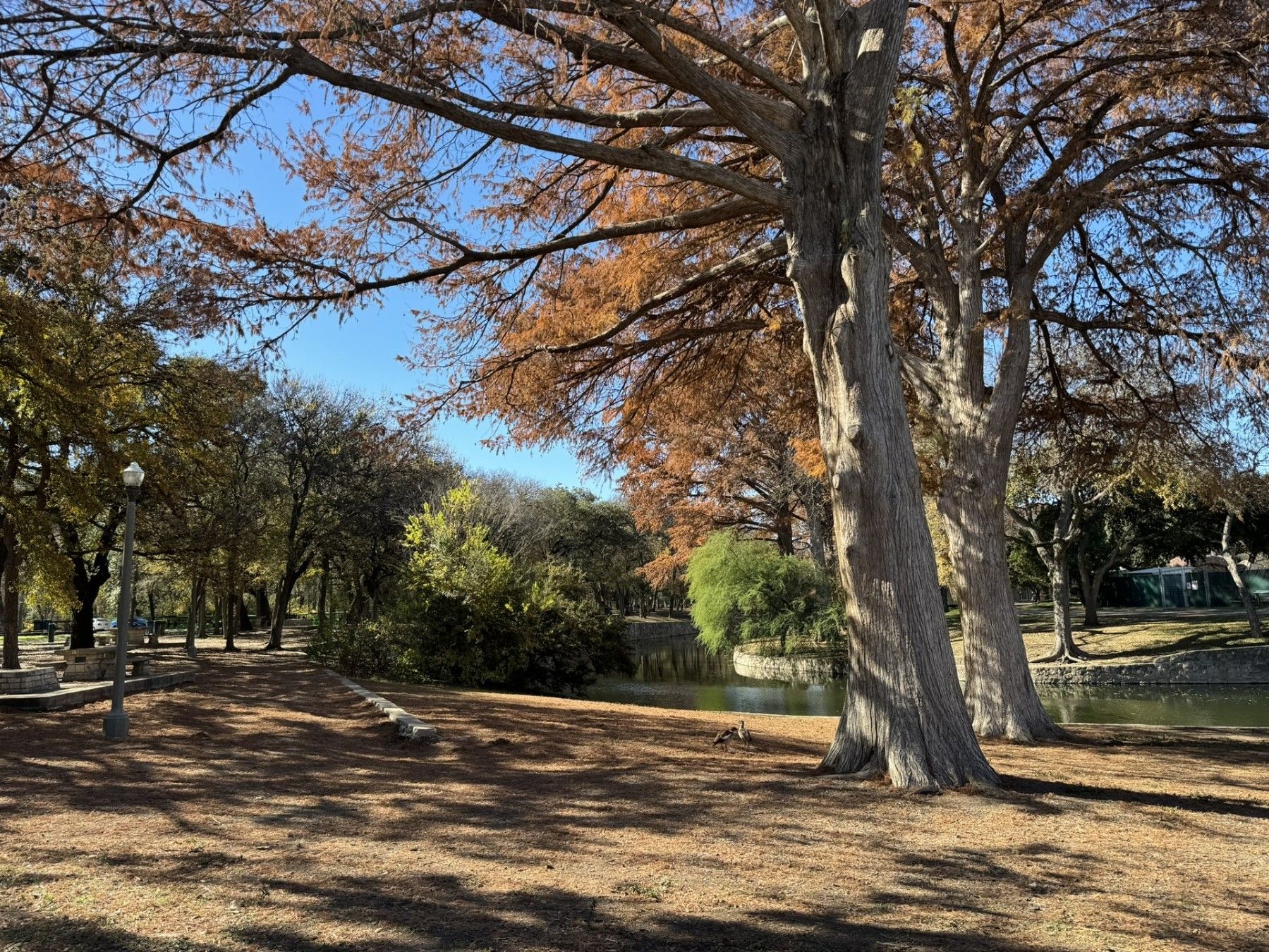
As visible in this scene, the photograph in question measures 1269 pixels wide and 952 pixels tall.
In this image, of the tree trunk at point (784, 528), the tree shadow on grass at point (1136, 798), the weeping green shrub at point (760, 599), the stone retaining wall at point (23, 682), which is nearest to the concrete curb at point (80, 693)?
the stone retaining wall at point (23, 682)

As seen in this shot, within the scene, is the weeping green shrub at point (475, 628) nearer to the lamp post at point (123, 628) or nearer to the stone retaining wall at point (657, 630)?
the lamp post at point (123, 628)

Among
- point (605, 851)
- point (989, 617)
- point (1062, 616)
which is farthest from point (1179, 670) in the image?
point (605, 851)

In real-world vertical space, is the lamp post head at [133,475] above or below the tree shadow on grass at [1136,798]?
above

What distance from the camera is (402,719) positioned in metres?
9.26

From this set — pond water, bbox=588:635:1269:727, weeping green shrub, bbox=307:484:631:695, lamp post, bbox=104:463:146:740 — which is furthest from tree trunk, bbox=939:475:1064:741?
weeping green shrub, bbox=307:484:631:695

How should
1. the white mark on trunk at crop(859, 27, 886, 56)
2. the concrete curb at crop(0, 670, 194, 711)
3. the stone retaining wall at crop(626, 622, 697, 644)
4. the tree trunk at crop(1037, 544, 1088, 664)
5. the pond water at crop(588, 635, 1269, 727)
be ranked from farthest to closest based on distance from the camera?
the stone retaining wall at crop(626, 622, 697, 644)
the tree trunk at crop(1037, 544, 1088, 664)
the pond water at crop(588, 635, 1269, 727)
the concrete curb at crop(0, 670, 194, 711)
the white mark on trunk at crop(859, 27, 886, 56)

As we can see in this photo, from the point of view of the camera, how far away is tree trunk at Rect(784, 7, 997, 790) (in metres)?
6.04

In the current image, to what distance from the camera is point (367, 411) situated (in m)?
30.5

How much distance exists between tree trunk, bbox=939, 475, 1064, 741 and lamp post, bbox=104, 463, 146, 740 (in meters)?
9.12

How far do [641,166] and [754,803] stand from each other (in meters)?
4.85

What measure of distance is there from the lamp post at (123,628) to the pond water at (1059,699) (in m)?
9.82

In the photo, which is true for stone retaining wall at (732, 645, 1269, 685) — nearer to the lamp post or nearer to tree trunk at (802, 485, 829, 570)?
tree trunk at (802, 485, 829, 570)

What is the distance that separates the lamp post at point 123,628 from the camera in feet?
29.3

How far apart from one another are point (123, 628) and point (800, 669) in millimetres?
20267
